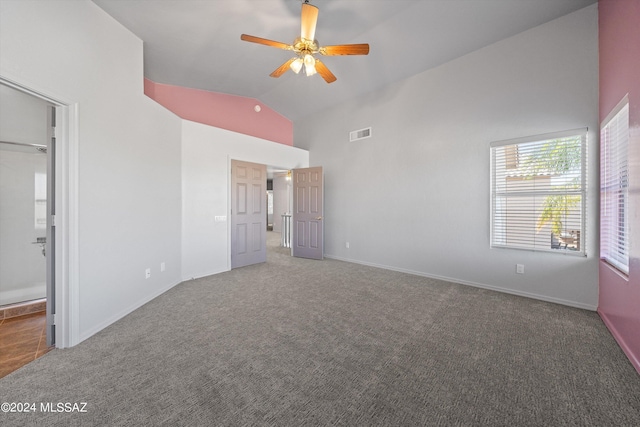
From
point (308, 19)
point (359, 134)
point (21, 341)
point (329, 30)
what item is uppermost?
point (329, 30)

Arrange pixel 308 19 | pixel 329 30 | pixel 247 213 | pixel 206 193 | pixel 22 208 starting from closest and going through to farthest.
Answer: pixel 308 19 → pixel 22 208 → pixel 329 30 → pixel 206 193 → pixel 247 213

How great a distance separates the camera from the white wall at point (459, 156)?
2.93m

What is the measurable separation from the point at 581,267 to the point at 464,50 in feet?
10.9

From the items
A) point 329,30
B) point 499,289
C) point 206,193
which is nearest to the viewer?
point 329,30

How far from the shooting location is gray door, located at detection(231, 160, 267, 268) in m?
4.76

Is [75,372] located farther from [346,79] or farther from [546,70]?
[546,70]

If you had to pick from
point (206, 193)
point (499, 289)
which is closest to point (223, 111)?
point (206, 193)

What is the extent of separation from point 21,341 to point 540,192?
590 centimetres

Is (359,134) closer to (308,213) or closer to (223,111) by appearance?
(308,213)

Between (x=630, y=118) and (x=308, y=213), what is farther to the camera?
(x=308, y=213)

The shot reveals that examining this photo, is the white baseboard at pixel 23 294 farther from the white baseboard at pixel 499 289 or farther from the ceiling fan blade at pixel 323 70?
the white baseboard at pixel 499 289

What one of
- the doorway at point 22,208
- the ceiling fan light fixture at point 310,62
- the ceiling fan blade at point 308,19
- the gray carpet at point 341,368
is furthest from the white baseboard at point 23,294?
the ceiling fan blade at point 308,19

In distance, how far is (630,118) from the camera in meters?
2.03

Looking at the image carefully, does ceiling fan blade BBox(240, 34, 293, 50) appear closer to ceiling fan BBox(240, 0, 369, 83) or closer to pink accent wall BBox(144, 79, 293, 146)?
ceiling fan BBox(240, 0, 369, 83)
